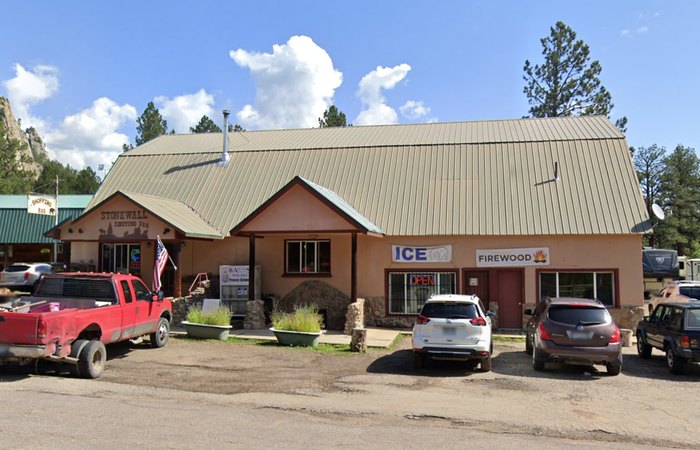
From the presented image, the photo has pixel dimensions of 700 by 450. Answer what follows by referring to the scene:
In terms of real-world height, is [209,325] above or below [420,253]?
below

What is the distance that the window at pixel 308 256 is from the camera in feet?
69.4

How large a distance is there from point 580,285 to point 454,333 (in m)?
9.86

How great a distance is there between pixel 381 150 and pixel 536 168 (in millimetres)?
6565

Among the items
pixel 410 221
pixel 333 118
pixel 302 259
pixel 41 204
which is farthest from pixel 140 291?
pixel 333 118

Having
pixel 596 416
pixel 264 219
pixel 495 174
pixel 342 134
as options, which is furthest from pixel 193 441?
pixel 342 134

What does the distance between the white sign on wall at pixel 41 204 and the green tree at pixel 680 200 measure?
167 ft

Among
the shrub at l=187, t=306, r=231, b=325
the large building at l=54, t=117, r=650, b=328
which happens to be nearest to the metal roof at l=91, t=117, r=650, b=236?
the large building at l=54, t=117, r=650, b=328

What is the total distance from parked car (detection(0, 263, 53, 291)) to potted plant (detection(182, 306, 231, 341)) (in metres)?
12.8

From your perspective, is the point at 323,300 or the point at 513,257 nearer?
the point at 513,257

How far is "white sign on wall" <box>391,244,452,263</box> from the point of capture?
20203mm

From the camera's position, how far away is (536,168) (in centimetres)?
2222

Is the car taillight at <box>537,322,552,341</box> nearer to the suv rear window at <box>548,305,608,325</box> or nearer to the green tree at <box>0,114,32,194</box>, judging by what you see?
the suv rear window at <box>548,305,608,325</box>

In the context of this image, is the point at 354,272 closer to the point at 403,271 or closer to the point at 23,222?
the point at 403,271

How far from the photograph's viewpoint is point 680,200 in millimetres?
55312
